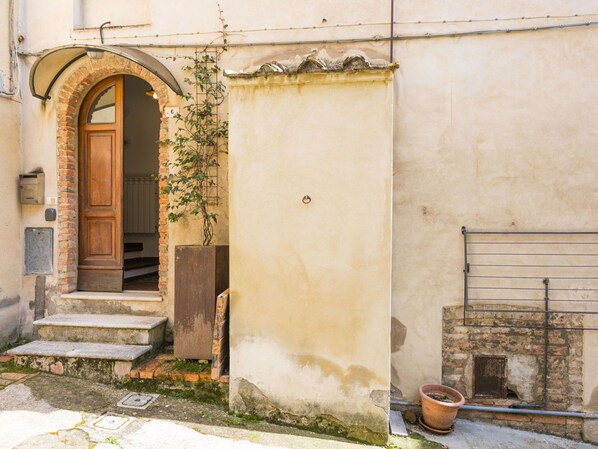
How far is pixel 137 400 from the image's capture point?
3.33 metres

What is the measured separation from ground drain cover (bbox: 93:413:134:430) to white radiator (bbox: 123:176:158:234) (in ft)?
15.6

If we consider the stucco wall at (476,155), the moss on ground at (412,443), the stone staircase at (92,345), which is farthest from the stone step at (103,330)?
the stucco wall at (476,155)

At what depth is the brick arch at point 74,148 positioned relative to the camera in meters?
4.40

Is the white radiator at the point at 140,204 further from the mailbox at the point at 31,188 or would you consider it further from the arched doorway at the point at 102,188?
the mailbox at the point at 31,188

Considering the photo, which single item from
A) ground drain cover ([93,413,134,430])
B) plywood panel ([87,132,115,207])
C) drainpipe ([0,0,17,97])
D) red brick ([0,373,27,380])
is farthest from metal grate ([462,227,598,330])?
drainpipe ([0,0,17,97])

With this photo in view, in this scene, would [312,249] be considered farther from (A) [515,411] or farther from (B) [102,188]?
(B) [102,188]

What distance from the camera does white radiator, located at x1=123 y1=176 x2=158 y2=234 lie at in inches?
290

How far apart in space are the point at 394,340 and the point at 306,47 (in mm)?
3642

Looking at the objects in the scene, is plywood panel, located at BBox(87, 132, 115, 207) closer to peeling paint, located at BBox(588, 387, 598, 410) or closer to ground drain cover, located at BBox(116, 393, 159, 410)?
ground drain cover, located at BBox(116, 393, 159, 410)

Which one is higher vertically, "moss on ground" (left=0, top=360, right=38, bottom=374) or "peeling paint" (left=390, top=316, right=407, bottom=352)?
"peeling paint" (left=390, top=316, right=407, bottom=352)

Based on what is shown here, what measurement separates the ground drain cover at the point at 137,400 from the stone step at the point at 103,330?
65 cm

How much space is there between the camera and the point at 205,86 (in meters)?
4.32

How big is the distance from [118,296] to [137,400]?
60.2 inches

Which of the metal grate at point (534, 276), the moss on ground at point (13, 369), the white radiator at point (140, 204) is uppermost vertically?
the white radiator at point (140, 204)
